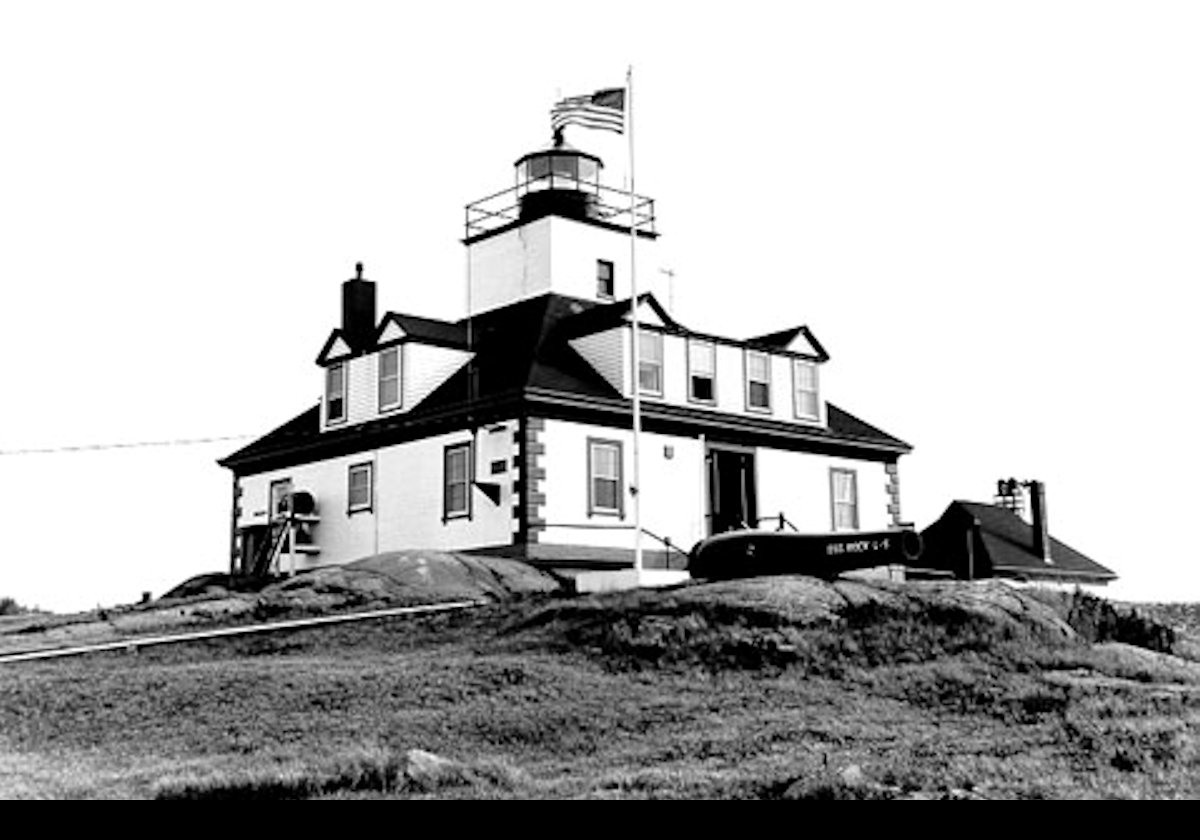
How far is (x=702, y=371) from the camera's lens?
1375 inches

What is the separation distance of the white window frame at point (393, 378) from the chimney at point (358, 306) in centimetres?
268

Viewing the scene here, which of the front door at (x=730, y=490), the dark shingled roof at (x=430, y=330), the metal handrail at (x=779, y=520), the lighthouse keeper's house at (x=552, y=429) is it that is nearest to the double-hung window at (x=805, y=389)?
the lighthouse keeper's house at (x=552, y=429)

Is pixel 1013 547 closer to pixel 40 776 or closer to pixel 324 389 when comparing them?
pixel 324 389

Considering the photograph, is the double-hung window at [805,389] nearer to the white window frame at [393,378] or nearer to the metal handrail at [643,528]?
the metal handrail at [643,528]

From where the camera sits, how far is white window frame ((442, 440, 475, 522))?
3231cm

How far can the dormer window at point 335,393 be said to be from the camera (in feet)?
118

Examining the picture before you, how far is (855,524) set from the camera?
3691 centimetres

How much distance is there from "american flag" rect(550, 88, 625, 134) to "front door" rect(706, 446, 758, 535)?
8358 mm

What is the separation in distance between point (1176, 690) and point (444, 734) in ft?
27.3

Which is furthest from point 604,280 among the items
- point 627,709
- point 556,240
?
point 627,709

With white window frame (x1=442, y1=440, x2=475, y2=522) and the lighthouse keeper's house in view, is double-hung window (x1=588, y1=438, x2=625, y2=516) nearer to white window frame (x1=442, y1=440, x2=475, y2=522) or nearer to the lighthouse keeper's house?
the lighthouse keeper's house

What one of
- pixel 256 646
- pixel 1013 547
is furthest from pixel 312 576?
pixel 1013 547

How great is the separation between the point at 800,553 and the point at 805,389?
13.5 m

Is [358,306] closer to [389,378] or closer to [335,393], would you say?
[335,393]
